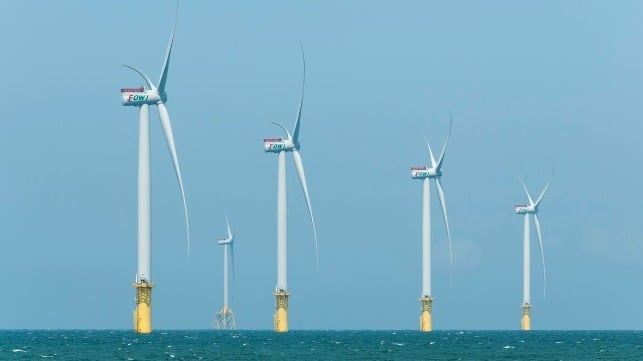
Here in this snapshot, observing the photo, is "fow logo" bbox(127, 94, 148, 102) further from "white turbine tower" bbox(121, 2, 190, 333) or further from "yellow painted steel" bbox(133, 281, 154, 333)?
"yellow painted steel" bbox(133, 281, 154, 333)

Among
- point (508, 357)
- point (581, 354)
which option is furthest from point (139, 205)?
point (581, 354)

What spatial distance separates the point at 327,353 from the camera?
15762cm

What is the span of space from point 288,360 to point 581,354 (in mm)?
41543

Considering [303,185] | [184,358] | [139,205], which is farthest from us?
[303,185]

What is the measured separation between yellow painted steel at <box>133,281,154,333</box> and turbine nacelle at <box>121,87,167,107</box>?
→ 1936cm

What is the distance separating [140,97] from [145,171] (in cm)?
1125

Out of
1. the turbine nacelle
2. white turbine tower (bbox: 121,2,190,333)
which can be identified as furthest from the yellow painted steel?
the turbine nacelle

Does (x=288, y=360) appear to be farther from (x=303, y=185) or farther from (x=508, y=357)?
(x=303, y=185)

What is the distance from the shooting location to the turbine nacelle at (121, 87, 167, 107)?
505ft

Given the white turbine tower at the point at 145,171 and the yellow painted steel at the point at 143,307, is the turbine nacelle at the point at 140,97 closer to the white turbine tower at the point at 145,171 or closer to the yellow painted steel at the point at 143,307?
the white turbine tower at the point at 145,171

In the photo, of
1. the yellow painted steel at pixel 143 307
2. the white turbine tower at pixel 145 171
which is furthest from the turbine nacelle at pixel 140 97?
the yellow painted steel at pixel 143 307

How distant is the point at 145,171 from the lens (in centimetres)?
14575

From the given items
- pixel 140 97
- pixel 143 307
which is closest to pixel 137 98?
pixel 140 97

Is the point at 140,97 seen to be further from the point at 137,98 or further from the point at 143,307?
the point at 143,307
